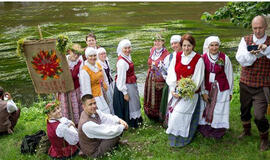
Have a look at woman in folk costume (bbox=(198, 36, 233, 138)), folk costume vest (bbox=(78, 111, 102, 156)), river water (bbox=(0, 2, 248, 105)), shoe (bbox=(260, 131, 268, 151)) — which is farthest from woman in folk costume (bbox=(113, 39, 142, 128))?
river water (bbox=(0, 2, 248, 105))

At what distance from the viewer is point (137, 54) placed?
13.9 m

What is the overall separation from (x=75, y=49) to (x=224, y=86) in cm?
258

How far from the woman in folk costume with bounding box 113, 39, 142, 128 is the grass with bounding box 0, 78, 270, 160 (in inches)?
11.8

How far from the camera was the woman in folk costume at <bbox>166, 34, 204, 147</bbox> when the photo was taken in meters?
4.85

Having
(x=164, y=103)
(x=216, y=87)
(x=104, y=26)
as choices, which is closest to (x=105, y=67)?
(x=164, y=103)

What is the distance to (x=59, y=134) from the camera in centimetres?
479

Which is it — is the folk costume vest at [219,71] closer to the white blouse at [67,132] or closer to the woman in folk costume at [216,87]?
the woman in folk costume at [216,87]

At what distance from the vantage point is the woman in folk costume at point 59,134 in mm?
4773

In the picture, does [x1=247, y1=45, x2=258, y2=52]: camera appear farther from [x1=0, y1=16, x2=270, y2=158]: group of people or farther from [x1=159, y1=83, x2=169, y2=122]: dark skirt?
[x1=159, y1=83, x2=169, y2=122]: dark skirt

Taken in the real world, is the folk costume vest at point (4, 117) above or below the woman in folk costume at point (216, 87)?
below

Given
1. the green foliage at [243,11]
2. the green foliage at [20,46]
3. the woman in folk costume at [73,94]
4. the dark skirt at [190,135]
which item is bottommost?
the dark skirt at [190,135]

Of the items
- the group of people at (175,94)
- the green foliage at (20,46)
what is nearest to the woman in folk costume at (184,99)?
the group of people at (175,94)

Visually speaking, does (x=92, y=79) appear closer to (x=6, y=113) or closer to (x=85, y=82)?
(x=85, y=82)

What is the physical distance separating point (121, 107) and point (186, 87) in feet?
5.38
